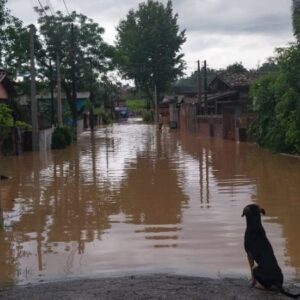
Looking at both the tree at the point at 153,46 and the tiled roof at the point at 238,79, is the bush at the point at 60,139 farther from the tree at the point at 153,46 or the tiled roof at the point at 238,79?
the tree at the point at 153,46

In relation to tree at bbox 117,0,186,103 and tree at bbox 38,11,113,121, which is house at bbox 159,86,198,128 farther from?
tree at bbox 38,11,113,121

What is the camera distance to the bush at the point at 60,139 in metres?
33.9

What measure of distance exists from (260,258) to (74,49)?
41.1 meters

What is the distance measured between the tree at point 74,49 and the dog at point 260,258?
127ft

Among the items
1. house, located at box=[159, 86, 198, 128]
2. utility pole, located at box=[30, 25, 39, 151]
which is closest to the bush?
utility pole, located at box=[30, 25, 39, 151]

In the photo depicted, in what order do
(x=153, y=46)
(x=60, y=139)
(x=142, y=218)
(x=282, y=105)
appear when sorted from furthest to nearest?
(x=153, y=46), (x=60, y=139), (x=282, y=105), (x=142, y=218)

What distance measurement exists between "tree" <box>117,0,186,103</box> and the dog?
7677cm

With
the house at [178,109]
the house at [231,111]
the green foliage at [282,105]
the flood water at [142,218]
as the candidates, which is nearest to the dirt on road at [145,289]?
the flood water at [142,218]

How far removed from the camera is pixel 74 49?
45938 millimetres

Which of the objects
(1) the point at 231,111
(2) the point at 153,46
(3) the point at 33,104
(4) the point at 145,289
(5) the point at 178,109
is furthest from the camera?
(2) the point at 153,46

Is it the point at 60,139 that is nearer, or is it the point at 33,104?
the point at 33,104

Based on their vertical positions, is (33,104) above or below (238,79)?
below

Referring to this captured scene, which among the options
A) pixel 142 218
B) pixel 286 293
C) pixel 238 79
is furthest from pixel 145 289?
pixel 238 79

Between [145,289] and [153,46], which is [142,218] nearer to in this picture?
[145,289]
